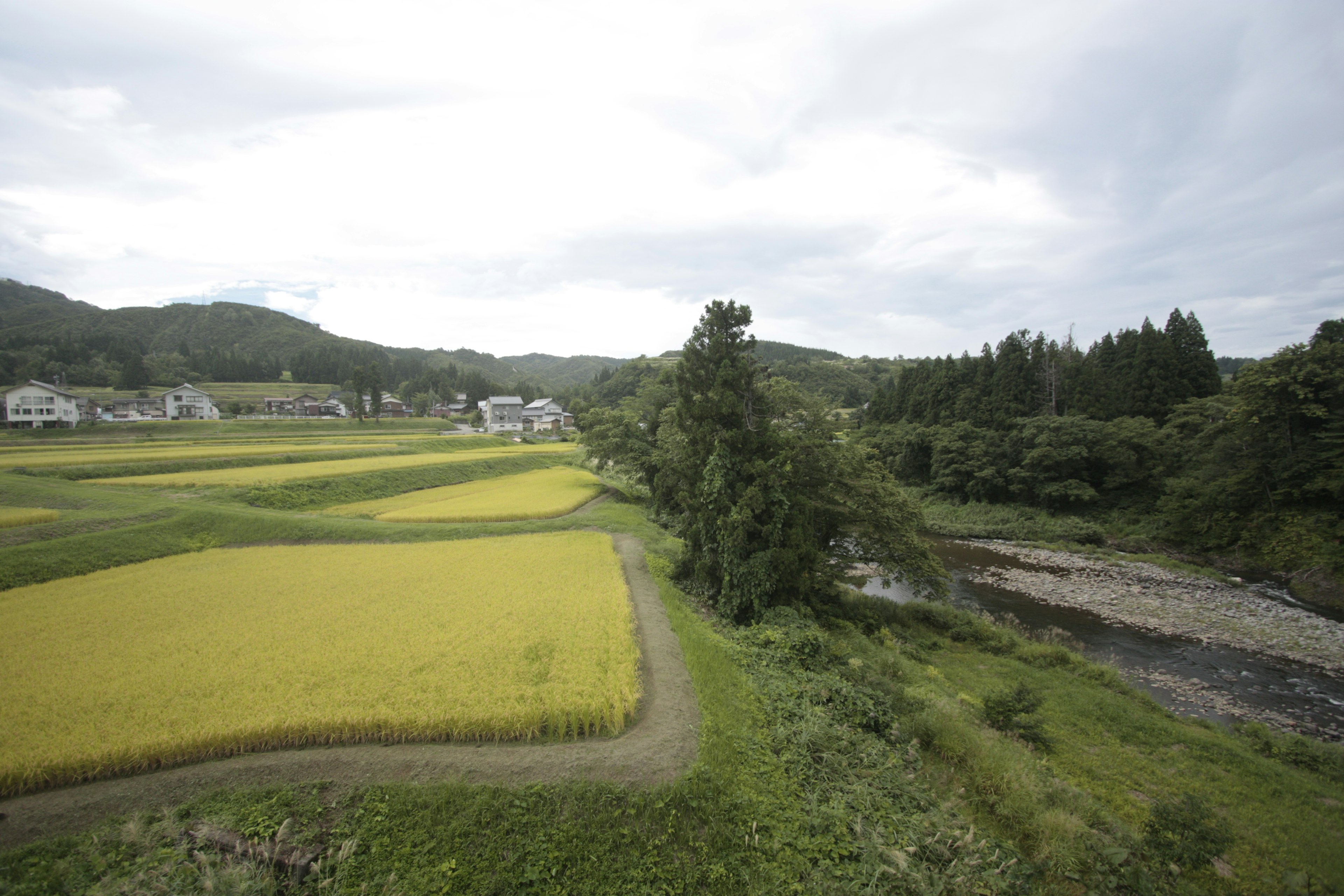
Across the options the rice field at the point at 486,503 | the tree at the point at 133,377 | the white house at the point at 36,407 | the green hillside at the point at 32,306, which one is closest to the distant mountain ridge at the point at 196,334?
the green hillside at the point at 32,306

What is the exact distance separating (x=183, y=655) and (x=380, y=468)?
75.1 ft

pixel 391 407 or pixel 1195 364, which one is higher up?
pixel 1195 364

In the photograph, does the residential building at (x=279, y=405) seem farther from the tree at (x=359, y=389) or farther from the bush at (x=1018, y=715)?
the bush at (x=1018, y=715)

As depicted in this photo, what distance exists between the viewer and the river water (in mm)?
12203

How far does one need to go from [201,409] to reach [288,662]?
71.8 meters

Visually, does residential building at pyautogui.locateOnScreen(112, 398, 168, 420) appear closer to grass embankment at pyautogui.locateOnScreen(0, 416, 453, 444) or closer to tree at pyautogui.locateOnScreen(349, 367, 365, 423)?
grass embankment at pyautogui.locateOnScreen(0, 416, 453, 444)

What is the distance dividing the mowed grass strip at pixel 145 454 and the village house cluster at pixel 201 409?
21.6m

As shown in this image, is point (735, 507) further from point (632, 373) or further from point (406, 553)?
point (632, 373)

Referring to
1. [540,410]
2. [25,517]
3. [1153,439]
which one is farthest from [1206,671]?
[540,410]

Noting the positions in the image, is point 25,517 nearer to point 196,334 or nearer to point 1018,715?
point 1018,715

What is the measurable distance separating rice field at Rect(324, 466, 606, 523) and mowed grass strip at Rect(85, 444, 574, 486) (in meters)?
3.18

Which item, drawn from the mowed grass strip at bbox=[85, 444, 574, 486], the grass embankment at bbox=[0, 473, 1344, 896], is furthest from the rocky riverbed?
the mowed grass strip at bbox=[85, 444, 574, 486]

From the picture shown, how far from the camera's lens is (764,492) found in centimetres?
1392

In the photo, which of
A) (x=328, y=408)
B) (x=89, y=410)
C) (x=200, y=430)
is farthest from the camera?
(x=328, y=408)
